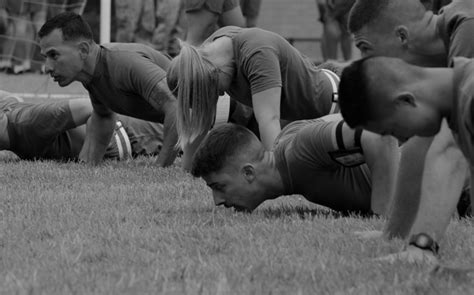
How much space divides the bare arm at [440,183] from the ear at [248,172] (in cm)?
123

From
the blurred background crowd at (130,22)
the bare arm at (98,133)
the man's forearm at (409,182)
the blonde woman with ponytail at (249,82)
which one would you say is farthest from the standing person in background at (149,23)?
the man's forearm at (409,182)

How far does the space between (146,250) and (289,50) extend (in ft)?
8.24

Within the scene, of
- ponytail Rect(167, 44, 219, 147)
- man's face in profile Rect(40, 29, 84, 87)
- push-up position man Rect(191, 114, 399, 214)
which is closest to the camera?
push-up position man Rect(191, 114, 399, 214)

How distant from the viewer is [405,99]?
10.9 feet

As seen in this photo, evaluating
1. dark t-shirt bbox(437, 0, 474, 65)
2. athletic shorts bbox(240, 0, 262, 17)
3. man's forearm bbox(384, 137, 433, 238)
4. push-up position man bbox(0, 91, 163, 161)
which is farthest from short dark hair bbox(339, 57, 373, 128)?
athletic shorts bbox(240, 0, 262, 17)

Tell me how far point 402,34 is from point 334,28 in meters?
9.91

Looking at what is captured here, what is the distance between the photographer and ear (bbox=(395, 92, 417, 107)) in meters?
3.33

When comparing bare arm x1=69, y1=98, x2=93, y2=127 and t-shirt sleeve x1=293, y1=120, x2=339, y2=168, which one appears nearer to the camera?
t-shirt sleeve x1=293, y1=120, x2=339, y2=168

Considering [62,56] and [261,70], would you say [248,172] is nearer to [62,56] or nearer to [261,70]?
[261,70]

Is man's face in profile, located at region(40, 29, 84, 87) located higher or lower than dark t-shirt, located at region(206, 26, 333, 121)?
lower

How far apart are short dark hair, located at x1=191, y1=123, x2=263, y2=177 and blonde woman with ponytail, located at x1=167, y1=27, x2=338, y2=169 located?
2.71 ft

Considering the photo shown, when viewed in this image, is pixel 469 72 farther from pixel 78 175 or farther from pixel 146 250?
pixel 78 175

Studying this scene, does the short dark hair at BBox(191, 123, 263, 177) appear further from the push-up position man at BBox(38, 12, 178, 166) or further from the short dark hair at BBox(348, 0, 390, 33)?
the push-up position man at BBox(38, 12, 178, 166)

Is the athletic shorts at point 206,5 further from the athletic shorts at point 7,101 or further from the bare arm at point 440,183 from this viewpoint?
the bare arm at point 440,183
